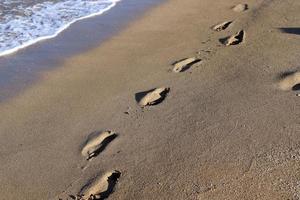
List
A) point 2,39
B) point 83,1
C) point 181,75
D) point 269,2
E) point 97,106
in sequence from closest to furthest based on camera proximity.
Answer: point 97,106 < point 181,75 < point 2,39 < point 269,2 < point 83,1

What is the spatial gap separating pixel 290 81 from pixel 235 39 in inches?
66.1

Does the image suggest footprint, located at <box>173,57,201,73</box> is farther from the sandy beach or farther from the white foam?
the white foam

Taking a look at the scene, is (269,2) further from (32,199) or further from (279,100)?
(32,199)

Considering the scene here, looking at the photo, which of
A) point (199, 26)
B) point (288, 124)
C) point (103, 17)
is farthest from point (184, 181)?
point (103, 17)

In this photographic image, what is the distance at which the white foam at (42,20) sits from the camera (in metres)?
7.00

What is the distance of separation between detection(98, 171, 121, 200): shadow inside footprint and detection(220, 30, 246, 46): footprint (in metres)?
2.89

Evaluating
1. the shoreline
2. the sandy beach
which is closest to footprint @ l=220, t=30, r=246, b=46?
the sandy beach

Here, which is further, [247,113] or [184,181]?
[247,113]

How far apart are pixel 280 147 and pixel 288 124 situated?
36 cm

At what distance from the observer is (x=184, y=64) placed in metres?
5.79

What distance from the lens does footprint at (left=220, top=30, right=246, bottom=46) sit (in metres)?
6.23

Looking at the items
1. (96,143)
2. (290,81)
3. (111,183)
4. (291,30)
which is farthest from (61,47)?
(111,183)

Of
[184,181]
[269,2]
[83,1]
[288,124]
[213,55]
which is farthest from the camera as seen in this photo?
[83,1]

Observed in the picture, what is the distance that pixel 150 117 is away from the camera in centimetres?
456
